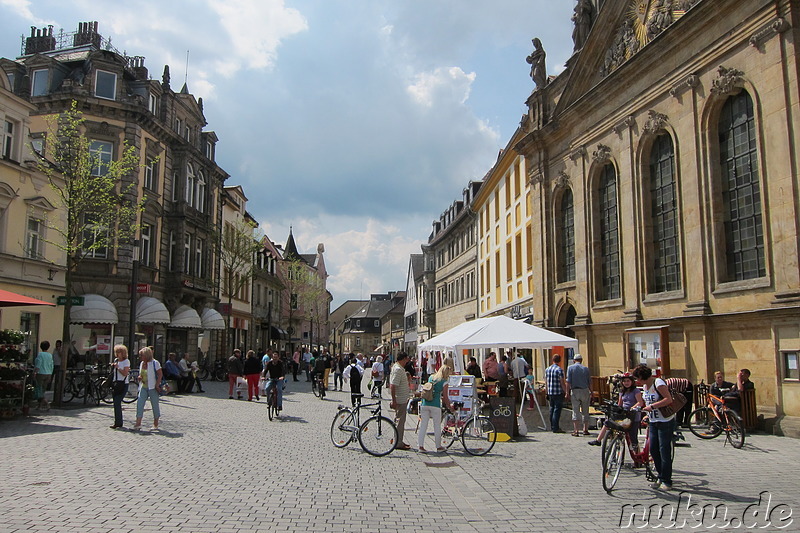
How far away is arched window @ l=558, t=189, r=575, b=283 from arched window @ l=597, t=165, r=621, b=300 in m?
2.38

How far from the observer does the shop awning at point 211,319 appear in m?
35.8

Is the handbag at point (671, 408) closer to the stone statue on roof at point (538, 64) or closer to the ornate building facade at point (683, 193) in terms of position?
the ornate building facade at point (683, 193)

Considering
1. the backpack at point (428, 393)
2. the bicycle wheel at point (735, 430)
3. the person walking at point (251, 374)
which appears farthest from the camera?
the person walking at point (251, 374)

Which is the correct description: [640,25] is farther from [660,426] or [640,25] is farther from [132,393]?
[132,393]

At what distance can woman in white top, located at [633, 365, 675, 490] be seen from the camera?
8227 millimetres

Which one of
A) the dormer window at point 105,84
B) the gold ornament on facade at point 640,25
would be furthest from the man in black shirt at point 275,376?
the dormer window at point 105,84

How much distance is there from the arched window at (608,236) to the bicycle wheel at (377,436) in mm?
13214

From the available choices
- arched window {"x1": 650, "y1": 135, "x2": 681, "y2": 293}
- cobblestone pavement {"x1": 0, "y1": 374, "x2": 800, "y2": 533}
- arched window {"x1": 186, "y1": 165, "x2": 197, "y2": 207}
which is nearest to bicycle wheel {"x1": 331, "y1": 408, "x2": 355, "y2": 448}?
cobblestone pavement {"x1": 0, "y1": 374, "x2": 800, "y2": 533}

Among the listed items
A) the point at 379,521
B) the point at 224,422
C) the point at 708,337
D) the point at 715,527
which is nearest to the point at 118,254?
the point at 224,422

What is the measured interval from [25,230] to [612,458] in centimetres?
2083

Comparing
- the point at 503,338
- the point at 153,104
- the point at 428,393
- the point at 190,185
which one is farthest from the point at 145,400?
the point at 190,185

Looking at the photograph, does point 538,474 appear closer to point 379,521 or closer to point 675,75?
point 379,521

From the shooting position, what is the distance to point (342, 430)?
1176cm

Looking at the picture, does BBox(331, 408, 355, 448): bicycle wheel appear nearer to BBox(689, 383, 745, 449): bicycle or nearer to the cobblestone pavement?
the cobblestone pavement
